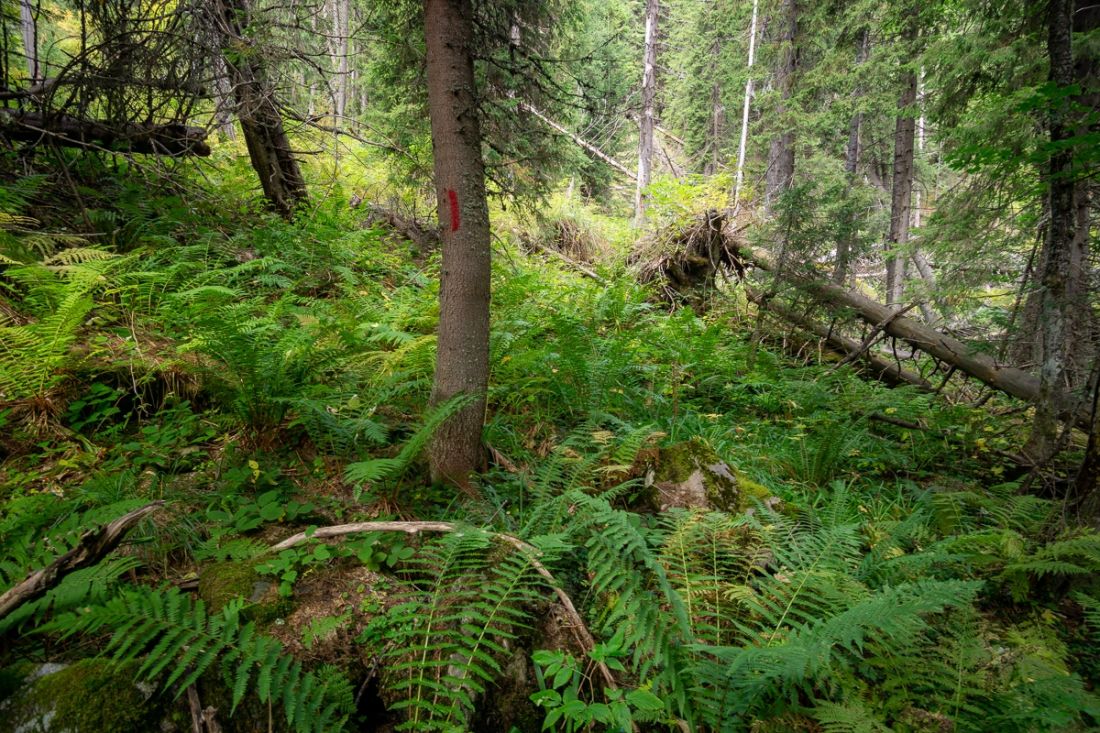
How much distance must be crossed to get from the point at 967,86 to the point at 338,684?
899 centimetres

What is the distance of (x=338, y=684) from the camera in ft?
5.56

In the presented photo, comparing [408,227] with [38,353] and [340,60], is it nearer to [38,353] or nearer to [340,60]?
[340,60]

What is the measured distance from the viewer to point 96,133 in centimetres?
470

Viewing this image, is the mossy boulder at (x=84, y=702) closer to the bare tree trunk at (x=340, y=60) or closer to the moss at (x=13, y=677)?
the moss at (x=13, y=677)

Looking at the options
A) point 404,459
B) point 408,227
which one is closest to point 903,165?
point 408,227

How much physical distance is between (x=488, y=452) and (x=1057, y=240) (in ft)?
14.1

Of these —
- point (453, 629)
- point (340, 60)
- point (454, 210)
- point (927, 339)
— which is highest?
point (340, 60)

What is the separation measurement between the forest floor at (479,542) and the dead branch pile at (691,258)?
370 cm

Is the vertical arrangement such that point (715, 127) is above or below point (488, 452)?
above

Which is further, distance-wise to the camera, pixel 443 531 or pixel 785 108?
pixel 785 108

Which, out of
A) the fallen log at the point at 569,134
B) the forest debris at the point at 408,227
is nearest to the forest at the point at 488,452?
the fallen log at the point at 569,134

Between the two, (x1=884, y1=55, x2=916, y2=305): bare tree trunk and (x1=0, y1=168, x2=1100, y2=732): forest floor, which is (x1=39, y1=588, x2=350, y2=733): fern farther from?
A: (x1=884, y1=55, x2=916, y2=305): bare tree trunk

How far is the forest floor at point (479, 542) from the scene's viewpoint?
1667 mm

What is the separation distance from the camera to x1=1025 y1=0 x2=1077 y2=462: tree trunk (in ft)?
10.8
